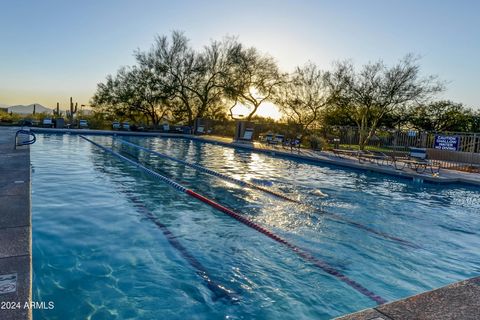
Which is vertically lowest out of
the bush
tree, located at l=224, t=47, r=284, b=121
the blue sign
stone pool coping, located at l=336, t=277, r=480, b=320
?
stone pool coping, located at l=336, t=277, r=480, b=320

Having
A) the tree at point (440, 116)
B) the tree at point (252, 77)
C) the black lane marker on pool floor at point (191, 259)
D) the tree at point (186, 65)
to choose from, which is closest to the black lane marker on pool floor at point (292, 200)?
the black lane marker on pool floor at point (191, 259)

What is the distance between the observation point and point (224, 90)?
26766 mm

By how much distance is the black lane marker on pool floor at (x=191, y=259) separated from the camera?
330 centimetres

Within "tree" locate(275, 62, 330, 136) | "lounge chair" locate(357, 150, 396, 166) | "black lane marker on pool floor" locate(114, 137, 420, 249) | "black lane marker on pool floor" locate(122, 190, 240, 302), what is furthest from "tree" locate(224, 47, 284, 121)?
"black lane marker on pool floor" locate(122, 190, 240, 302)

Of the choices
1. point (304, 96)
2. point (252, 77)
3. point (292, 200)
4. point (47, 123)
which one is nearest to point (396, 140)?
point (304, 96)

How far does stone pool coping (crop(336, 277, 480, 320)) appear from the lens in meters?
2.23

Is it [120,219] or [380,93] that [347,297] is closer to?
[120,219]

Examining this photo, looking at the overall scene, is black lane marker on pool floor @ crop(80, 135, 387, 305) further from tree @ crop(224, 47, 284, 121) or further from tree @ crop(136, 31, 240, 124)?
tree @ crop(136, 31, 240, 124)

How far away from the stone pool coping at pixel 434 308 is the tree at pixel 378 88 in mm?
17055

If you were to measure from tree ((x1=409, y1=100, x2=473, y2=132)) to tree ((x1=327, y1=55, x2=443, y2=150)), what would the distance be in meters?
10.2

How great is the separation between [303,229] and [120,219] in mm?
2854

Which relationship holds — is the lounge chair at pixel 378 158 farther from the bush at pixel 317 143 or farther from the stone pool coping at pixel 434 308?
the stone pool coping at pixel 434 308

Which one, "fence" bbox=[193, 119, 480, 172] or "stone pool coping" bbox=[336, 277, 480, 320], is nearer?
"stone pool coping" bbox=[336, 277, 480, 320]

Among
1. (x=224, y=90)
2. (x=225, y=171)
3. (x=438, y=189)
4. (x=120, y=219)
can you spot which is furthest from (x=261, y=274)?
(x=224, y=90)
